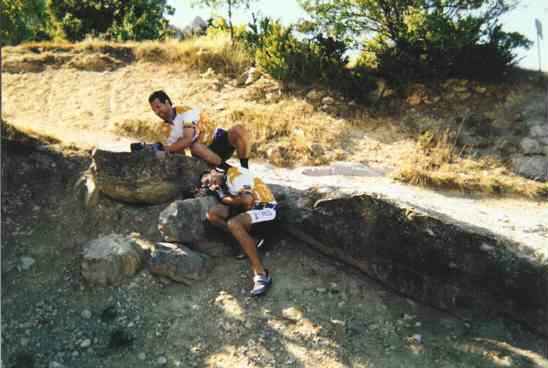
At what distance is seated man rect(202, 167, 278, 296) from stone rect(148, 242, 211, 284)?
50 cm

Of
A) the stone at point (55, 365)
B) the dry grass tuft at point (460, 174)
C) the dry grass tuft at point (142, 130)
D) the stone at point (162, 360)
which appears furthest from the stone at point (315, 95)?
the stone at point (55, 365)

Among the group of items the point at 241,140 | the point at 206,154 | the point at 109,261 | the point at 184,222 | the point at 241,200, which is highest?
the point at 241,140

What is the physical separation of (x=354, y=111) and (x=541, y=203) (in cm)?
438

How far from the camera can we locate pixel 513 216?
23.4 ft

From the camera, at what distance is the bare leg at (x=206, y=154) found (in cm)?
705

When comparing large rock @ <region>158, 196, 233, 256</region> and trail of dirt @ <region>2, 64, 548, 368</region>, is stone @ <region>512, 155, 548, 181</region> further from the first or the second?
large rock @ <region>158, 196, 233, 256</region>

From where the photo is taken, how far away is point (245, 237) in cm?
624

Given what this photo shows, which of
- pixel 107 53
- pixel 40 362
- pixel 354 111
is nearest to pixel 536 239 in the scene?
pixel 40 362

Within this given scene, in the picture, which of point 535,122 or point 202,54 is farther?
point 202,54

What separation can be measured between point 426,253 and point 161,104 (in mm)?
3587

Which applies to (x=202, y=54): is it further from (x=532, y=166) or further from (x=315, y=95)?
(x=532, y=166)

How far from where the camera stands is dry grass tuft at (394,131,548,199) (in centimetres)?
846

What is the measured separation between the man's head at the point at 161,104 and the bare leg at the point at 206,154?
50cm

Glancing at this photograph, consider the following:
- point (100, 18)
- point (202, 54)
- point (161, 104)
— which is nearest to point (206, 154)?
point (161, 104)
